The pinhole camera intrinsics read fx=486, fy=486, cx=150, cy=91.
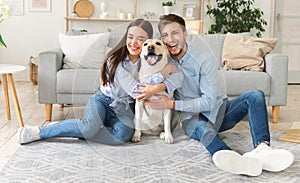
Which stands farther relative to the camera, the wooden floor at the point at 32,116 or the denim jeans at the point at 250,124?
the wooden floor at the point at 32,116

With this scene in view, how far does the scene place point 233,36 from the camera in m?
4.47

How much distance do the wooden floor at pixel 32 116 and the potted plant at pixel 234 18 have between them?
1.17 meters

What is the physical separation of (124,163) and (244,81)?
171 centimetres

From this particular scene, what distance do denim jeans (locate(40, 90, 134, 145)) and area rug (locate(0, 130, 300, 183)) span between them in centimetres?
6

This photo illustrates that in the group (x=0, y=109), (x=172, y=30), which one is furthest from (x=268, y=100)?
(x=0, y=109)

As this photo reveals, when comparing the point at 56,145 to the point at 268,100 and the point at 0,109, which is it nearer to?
the point at 0,109

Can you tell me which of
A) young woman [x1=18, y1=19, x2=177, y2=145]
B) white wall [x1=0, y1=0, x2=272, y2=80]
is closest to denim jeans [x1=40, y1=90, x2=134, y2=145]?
young woman [x1=18, y1=19, x2=177, y2=145]

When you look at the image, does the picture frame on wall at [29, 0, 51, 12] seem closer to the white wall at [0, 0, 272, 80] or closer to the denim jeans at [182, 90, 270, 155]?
the white wall at [0, 0, 272, 80]

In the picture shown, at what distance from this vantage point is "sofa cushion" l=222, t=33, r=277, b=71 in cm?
421

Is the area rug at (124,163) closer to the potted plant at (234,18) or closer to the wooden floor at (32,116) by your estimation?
the wooden floor at (32,116)

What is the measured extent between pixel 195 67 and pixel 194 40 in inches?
5.5

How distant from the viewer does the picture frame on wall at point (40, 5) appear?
674 centimetres

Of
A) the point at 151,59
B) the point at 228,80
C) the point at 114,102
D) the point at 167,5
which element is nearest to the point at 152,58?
the point at 151,59

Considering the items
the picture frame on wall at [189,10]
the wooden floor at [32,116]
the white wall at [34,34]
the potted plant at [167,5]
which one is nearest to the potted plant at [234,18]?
the picture frame on wall at [189,10]
